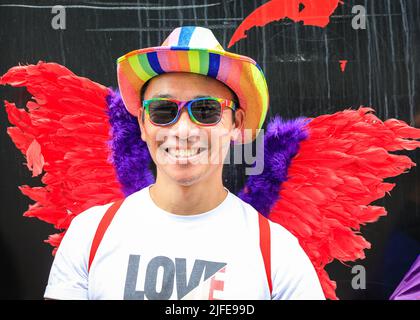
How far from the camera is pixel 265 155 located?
7.39 ft

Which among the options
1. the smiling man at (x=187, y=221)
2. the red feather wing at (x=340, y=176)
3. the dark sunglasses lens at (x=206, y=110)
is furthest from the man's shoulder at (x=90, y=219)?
the red feather wing at (x=340, y=176)

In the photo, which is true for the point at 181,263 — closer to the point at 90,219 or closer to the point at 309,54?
the point at 90,219

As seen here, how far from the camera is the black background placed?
2.22 meters

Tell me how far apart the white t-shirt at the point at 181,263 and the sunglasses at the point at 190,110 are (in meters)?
0.38

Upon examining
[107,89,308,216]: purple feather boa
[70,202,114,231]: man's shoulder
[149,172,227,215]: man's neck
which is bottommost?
[70,202,114,231]: man's shoulder

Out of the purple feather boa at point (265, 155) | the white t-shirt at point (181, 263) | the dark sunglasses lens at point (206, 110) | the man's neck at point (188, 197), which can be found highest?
the dark sunglasses lens at point (206, 110)

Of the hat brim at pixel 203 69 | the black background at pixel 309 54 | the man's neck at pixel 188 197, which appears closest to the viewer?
the hat brim at pixel 203 69

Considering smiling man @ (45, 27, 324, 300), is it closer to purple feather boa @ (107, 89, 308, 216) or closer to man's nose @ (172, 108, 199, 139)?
man's nose @ (172, 108, 199, 139)

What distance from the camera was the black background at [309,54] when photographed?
222 cm

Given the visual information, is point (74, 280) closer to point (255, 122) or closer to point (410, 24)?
point (255, 122)

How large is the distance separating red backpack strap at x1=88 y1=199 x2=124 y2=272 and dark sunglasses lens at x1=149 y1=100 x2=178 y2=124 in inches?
18.4

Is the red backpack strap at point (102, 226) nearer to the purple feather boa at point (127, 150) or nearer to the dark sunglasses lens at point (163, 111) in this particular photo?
the purple feather boa at point (127, 150)

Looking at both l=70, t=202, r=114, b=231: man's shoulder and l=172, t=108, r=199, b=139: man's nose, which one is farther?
l=70, t=202, r=114, b=231: man's shoulder

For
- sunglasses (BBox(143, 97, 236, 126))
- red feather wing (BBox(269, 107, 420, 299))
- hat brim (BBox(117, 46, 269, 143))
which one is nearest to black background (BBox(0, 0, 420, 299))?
red feather wing (BBox(269, 107, 420, 299))
